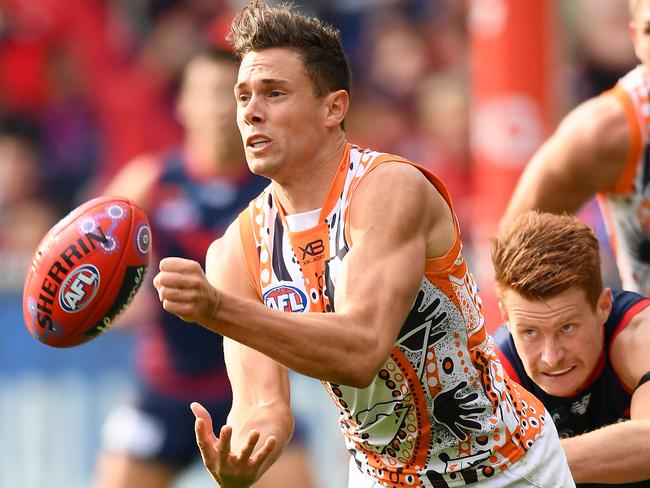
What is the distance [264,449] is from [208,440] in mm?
180

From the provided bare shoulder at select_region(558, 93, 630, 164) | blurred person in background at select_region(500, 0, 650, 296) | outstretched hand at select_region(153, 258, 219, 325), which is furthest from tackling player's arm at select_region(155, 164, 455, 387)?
bare shoulder at select_region(558, 93, 630, 164)

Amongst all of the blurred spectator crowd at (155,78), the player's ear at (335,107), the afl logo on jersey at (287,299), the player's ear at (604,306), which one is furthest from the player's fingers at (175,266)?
the blurred spectator crowd at (155,78)

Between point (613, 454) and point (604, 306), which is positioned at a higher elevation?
point (604, 306)

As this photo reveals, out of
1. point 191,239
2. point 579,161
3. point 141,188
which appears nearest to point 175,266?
point 579,161

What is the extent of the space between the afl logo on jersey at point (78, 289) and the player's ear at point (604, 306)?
5.66 feet

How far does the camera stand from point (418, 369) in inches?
171

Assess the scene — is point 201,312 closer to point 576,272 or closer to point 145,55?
point 576,272

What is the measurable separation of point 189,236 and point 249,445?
379 cm

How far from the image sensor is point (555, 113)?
304 inches

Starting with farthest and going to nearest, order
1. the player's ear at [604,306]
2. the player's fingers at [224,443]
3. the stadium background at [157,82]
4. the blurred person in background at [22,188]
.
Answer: the stadium background at [157,82] < the blurred person in background at [22,188] < the player's ear at [604,306] < the player's fingers at [224,443]

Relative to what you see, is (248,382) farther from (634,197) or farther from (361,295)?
(634,197)

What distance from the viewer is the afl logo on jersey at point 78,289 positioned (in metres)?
4.47

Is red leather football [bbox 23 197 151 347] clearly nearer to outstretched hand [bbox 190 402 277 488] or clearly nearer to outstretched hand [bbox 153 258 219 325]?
outstretched hand [bbox 190 402 277 488]

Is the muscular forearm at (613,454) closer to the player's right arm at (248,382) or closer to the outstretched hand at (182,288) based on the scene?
the player's right arm at (248,382)
